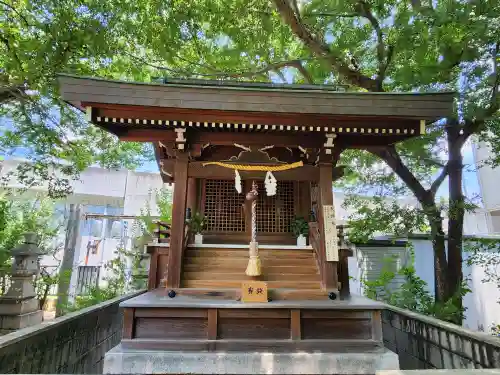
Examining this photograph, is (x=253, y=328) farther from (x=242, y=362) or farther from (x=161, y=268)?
(x=161, y=268)

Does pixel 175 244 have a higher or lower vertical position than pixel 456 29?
lower

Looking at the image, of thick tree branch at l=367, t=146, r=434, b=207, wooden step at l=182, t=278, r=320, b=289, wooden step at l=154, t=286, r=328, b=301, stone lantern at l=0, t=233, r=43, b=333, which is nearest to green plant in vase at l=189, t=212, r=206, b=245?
wooden step at l=182, t=278, r=320, b=289

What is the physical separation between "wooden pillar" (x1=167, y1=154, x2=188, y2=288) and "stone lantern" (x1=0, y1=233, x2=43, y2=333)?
3.18 m

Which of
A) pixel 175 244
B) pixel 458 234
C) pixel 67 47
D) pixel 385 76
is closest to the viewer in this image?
pixel 175 244

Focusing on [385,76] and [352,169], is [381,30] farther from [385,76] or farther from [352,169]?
[352,169]

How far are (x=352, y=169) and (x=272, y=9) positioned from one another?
573 centimetres

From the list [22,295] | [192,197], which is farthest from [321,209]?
[22,295]

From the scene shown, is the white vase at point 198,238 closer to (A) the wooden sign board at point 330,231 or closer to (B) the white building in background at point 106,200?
(A) the wooden sign board at point 330,231

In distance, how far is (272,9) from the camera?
9.21 meters

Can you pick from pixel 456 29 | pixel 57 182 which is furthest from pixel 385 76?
pixel 57 182

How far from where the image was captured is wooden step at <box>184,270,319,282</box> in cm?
586

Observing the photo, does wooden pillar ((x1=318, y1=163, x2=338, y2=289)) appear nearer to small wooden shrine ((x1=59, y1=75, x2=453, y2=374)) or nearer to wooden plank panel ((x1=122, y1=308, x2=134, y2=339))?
small wooden shrine ((x1=59, y1=75, x2=453, y2=374))

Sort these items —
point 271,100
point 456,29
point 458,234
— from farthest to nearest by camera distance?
point 458,234 < point 456,29 < point 271,100

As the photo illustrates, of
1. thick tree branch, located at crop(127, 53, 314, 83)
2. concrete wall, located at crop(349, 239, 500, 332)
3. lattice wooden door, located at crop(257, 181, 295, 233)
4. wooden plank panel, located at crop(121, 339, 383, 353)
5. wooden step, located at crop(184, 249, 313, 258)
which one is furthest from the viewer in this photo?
concrete wall, located at crop(349, 239, 500, 332)
